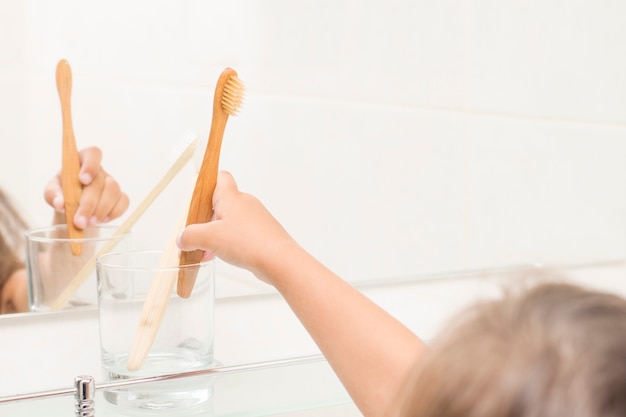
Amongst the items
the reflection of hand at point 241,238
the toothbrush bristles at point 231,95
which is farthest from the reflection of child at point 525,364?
the toothbrush bristles at point 231,95

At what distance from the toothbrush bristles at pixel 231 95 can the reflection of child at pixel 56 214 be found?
14 cm

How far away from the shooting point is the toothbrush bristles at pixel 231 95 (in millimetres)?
661

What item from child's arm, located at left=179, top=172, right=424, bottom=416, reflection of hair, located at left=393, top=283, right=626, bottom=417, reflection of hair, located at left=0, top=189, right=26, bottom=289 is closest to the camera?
reflection of hair, located at left=393, top=283, right=626, bottom=417

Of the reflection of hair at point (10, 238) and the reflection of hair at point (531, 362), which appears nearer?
the reflection of hair at point (531, 362)

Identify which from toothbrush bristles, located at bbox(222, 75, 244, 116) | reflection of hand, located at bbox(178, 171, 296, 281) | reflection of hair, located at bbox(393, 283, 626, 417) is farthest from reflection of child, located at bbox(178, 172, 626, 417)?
toothbrush bristles, located at bbox(222, 75, 244, 116)

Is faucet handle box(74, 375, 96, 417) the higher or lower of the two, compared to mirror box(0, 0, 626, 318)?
lower

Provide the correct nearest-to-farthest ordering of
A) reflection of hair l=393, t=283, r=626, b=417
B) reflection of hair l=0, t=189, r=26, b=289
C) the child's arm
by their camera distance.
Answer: reflection of hair l=393, t=283, r=626, b=417, the child's arm, reflection of hair l=0, t=189, r=26, b=289

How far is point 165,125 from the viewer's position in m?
0.77

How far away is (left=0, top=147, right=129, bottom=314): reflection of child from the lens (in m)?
0.71

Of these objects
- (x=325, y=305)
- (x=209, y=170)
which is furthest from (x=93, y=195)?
(x=325, y=305)

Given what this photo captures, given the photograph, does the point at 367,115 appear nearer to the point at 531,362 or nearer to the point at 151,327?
the point at 151,327

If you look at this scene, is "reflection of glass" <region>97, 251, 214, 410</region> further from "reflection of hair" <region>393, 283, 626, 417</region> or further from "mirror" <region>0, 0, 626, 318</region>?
"reflection of hair" <region>393, 283, 626, 417</region>

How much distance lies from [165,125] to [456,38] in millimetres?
334

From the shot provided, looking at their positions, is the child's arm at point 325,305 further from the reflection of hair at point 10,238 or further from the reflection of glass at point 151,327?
the reflection of hair at point 10,238
